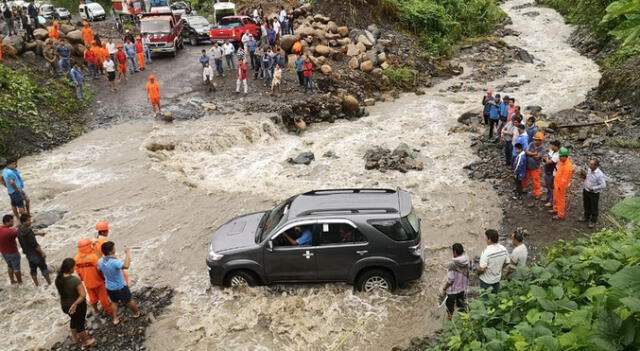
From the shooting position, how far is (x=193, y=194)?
47.7ft

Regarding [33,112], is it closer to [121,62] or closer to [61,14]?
[121,62]

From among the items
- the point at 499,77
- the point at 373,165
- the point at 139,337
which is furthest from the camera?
the point at 499,77

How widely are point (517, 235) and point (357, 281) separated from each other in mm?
3081

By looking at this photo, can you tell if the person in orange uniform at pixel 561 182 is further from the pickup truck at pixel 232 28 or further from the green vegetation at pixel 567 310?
the pickup truck at pixel 232 28

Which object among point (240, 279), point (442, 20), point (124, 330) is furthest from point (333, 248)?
point (442, 20)

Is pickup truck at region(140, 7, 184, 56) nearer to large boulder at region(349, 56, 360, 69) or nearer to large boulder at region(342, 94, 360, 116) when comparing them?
large boulder at region(349, 56, 360, 69)

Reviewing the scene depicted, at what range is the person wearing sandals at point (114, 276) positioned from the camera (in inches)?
323

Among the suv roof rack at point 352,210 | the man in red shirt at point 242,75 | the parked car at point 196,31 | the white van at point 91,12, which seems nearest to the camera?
the suv roof rack at point 352,210

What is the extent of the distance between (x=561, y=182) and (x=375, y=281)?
538 cm

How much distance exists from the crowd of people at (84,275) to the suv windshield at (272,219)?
99.0 inches

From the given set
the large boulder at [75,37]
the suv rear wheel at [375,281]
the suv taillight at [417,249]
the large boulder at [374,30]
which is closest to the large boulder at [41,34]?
the large boulder at [75,37]

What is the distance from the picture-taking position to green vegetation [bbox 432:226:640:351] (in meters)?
3.76

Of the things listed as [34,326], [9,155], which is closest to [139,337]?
[34,326]

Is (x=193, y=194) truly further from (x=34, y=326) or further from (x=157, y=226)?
(x=34, y=326)
